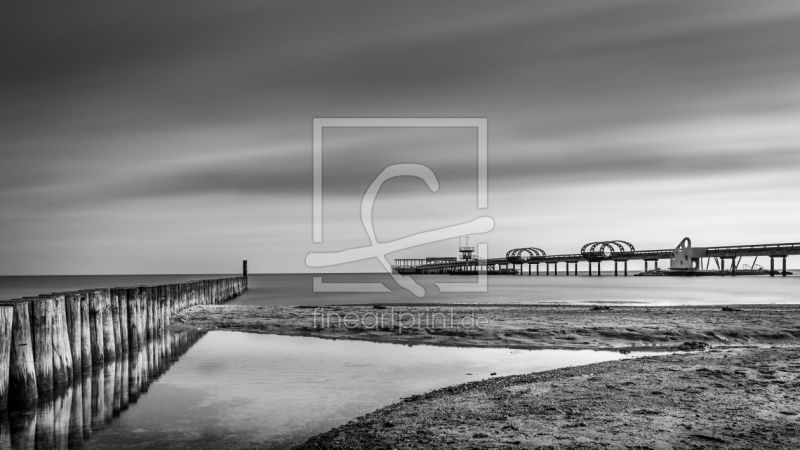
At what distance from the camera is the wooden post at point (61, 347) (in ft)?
30.7

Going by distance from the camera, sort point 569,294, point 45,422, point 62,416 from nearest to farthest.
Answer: point 45,422
point 62,416
point 569,294

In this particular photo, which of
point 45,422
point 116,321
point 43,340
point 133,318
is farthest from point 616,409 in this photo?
point 133,318

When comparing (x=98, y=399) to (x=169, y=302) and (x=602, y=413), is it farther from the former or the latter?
(x=169, y=302)

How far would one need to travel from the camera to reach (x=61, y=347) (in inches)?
379

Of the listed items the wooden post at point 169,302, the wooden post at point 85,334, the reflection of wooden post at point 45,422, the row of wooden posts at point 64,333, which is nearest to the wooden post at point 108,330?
the row of wooden posts at point 64,333

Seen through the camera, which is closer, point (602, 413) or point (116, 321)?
point (602, 413)

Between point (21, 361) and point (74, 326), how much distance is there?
2.36 metres

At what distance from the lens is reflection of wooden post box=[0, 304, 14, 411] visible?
764cm

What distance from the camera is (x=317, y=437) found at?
5.93 meters

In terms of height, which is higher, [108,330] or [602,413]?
[108,330]

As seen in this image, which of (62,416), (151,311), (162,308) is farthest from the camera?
(162,308)

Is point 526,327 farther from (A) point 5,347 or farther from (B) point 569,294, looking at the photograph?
(B) point 569,294

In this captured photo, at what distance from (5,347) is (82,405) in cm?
137

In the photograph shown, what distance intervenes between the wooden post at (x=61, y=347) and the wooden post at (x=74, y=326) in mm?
221
